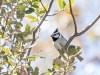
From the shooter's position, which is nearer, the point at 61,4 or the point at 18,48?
the point at 18,48

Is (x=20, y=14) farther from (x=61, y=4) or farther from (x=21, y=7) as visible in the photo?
(x=61, y=4)

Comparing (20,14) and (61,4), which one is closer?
(20,14)

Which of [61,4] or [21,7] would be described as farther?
[61,4]

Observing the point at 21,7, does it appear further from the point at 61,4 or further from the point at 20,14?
the point at 61,4

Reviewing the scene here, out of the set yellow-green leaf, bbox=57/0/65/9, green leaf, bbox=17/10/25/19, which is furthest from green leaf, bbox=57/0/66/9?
green leaf, bbox=17/10/25/19

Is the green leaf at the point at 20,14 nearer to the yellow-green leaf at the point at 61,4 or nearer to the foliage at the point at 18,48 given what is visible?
the foliage at the point at 18,48

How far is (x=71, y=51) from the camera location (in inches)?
66.7

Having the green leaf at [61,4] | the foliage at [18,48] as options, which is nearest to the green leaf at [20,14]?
the foliage at [18,48]

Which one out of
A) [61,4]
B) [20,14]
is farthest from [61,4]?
[20,14]

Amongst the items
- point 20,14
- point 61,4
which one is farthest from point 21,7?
point 61,4

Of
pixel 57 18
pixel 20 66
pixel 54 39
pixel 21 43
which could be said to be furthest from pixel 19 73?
pixel 57 18

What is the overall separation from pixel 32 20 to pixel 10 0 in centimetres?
29

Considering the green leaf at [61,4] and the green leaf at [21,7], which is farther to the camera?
the green leaf at [61,4]

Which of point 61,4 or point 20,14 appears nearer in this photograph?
point 20,14
